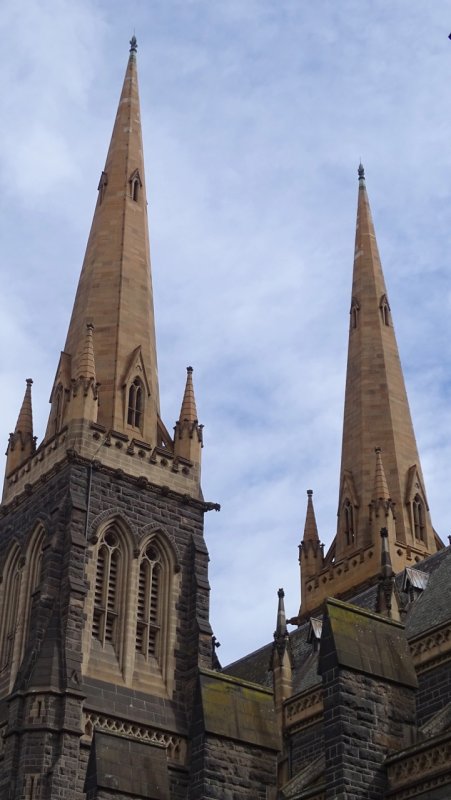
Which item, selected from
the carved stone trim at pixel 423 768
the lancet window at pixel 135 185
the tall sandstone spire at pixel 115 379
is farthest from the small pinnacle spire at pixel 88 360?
the carved stone trim at pixel 423 768

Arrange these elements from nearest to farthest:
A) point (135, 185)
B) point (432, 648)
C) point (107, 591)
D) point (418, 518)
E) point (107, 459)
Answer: point (432, 648)
point (107, 591)
point (107, 459)
point (135, 185)
point (418, 518)

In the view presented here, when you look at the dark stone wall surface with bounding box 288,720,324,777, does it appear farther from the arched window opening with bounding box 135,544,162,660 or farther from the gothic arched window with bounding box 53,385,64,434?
the gothic arched window with bounding box 53,385,64,434

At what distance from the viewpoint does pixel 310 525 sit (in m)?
44.3

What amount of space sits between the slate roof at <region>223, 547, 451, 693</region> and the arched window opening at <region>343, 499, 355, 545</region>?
3125 mm

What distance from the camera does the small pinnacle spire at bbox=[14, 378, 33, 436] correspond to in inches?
1422

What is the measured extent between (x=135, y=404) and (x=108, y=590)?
225 inches

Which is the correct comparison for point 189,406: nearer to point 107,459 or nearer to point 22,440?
point 107,459

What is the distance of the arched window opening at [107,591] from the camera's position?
31.0m

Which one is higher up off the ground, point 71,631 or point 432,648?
point 71,631

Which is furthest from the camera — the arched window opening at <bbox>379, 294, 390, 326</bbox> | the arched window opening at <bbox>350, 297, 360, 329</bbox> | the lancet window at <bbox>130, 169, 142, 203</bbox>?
the arched window opening at <bbox>350, 297, 360, 329</bbox>

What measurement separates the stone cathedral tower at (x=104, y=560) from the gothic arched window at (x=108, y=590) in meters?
0.03

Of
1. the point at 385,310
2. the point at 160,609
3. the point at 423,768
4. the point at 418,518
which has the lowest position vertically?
the point at 423,768

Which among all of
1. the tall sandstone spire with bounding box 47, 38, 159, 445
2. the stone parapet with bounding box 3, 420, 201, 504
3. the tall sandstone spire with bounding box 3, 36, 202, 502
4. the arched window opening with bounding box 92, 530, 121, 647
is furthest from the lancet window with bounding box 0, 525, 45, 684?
the tall sandstone spire with bounding box 47, 38, 159, 445

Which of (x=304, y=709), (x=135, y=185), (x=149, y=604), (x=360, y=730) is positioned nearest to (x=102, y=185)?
(x=135, y=185)
